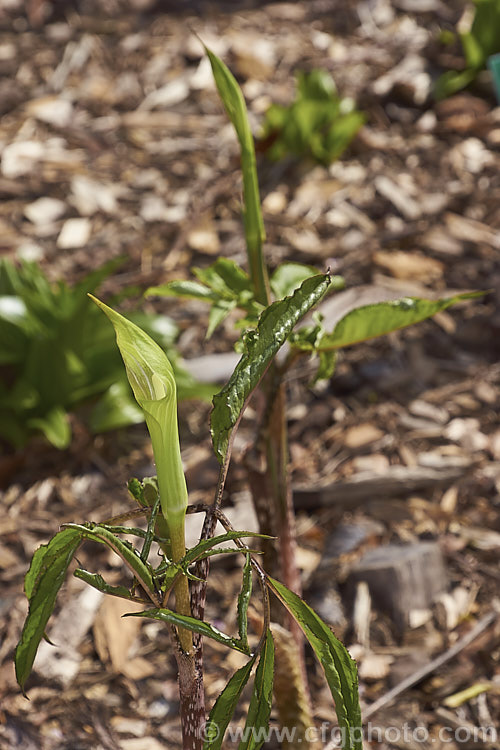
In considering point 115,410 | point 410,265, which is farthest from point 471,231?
point 115,410

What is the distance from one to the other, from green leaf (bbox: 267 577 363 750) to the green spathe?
132 millimetres

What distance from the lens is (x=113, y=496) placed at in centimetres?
186

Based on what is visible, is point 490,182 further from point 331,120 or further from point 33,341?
point 33,341

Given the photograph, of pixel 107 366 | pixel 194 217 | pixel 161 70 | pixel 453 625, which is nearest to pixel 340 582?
pixel 453 625

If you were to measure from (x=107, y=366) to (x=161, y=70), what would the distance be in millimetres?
1817

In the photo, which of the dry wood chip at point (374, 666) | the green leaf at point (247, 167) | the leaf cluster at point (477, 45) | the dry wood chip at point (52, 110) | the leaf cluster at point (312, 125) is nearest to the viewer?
the green leaf at point (247, 167)

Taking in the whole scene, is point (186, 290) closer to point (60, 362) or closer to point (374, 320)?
point (374, 320)

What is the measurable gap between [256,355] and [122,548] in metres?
0.23

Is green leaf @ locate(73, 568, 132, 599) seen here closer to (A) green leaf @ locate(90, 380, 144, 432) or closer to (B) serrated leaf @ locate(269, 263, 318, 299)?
(B) serrated leaf @ locate(269, 263, 318, 299)

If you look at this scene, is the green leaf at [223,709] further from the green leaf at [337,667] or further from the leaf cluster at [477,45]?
the leaf cluster at [477,45]

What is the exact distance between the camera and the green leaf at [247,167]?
0.99 metres

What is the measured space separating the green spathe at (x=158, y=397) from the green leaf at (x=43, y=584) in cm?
11

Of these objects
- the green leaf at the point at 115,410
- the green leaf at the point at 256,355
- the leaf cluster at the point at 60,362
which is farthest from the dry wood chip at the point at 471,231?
the green leaf at the point at 256,355

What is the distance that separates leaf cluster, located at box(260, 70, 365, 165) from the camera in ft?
8.95
